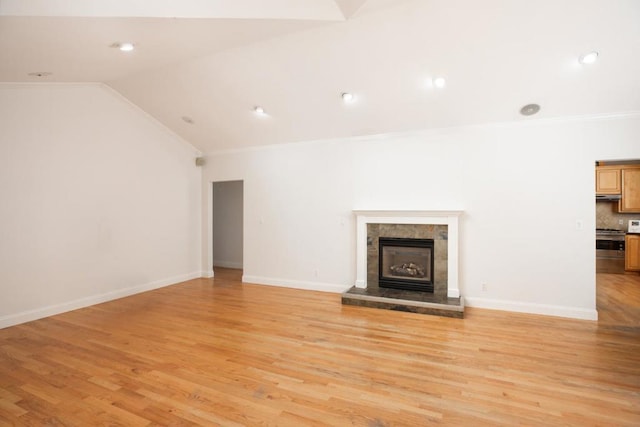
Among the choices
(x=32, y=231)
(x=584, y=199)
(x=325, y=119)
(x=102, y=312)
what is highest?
(x=325, y=119)

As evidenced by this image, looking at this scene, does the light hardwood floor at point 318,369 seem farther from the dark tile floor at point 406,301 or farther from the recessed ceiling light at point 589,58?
the recessed ceiling light at point 589,58

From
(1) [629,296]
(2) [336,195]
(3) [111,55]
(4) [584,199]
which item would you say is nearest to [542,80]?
(4) [584,199]

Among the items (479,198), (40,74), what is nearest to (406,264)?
(479,198)

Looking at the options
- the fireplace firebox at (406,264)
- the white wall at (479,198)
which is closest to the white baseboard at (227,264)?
the white wall at (479,198)

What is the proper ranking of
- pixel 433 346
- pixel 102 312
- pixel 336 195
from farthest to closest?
1. pixel 336 195
2. pixel 102 312
3. pixel 433 346

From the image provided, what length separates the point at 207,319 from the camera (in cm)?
394

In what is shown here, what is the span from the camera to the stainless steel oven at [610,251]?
673 centimetres

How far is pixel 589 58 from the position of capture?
10.3 ft

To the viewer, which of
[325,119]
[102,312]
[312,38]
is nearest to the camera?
[312,38]

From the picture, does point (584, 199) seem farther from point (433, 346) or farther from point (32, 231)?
point (32, 231)

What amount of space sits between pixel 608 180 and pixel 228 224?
8.34 metres

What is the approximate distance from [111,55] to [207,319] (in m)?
3.15

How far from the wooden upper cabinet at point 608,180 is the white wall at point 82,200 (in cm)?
852

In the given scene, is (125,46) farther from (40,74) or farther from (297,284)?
(297,284)
